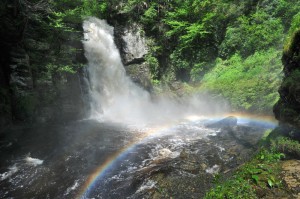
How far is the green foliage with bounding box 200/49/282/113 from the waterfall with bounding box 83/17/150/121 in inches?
243

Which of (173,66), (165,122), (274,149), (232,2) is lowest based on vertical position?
(165,122)

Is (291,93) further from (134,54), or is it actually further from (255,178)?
(134,54)

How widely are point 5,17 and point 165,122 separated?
11.0 meters

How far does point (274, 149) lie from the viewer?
6.47m

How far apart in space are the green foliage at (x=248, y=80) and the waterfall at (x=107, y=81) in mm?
6175

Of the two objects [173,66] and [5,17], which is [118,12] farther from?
[5,17]

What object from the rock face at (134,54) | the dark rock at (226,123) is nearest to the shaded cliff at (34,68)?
the rock face at (134,54)

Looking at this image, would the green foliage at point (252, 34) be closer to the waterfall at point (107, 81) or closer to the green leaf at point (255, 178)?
the waterfall at point (107, 81)

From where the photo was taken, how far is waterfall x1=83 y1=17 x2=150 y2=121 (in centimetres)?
1873

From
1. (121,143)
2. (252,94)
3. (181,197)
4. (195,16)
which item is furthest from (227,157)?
(195,16)

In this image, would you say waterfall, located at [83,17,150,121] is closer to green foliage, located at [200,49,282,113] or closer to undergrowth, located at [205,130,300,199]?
green foliage, located at [200,49,282,113]

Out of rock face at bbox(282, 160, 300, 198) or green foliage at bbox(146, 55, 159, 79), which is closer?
rock face at bbox(282, 160, 300, 198)

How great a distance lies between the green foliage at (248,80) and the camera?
1385 cm

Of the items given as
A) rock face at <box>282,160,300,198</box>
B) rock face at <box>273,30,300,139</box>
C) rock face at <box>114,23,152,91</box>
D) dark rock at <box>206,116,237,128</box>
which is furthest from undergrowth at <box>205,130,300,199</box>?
rock face at <box>114,23,152,91</box>
